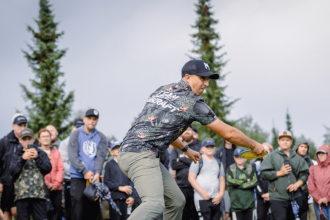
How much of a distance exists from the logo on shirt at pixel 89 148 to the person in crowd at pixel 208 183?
2181mm

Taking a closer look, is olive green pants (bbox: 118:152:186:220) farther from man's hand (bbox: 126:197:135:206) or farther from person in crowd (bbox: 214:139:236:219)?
person in crowd (bbox: 214:139:236:219)

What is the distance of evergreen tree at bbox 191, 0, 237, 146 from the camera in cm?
2916

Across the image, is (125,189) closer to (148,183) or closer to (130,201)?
(130,201)

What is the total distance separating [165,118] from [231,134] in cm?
76

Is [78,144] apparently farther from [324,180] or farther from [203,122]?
[324,180]

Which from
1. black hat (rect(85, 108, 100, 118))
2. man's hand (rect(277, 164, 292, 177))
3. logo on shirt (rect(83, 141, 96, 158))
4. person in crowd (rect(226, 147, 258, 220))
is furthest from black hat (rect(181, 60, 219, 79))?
person in crowd (rect(226, 147, 258, 220))

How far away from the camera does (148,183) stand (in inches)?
139

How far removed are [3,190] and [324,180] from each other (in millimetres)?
6752

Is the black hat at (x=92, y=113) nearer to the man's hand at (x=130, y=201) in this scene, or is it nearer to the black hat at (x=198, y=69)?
the man's hand at (x=130, y=201)

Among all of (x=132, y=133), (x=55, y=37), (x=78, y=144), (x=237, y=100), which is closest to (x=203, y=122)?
(x=132, y=133)

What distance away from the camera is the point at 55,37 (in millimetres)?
31422

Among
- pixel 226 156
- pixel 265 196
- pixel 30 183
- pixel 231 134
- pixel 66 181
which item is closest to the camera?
pixel 231 134

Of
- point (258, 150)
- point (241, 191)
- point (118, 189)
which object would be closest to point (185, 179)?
point (241, 191)

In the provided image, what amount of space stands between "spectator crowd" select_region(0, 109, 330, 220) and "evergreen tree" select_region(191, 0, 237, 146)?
20.0 m
